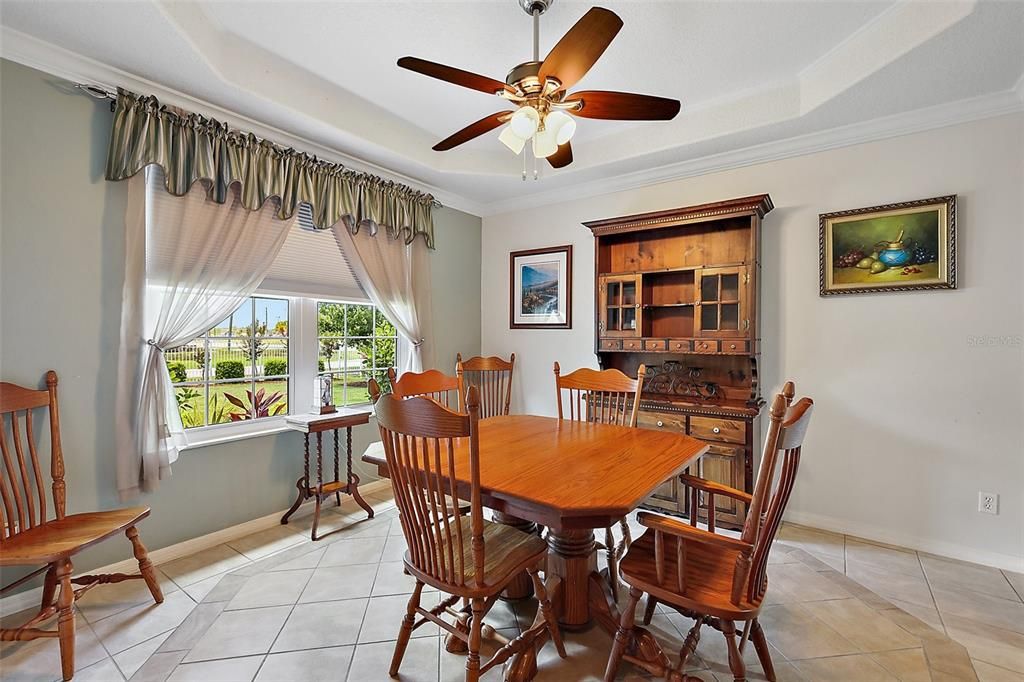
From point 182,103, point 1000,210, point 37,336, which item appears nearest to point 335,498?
point 37,336

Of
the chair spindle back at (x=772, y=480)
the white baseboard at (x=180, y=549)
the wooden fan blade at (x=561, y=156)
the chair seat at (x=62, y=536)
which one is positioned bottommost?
the white baseboard at (x=180, y=549)

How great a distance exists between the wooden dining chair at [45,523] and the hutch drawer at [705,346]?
3136 millimetres

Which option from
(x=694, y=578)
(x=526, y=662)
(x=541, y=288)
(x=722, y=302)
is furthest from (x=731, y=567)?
(x=541, y=288)

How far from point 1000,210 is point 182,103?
4.38 m

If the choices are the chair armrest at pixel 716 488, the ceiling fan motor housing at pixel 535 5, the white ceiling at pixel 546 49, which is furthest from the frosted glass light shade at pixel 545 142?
the chair armrest at pixel 716 488

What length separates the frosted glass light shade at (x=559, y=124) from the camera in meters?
1.84

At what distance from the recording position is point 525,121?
1801 millimetres

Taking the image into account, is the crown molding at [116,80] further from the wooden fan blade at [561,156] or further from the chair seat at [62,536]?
the chair seat at [62,536]

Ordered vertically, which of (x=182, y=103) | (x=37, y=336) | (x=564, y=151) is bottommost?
(x=37, y=336)

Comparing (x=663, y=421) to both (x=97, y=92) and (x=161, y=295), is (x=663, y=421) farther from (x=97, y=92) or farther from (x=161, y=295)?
(x=97, y=92)

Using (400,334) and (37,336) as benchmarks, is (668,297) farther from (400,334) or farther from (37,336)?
(37,336)

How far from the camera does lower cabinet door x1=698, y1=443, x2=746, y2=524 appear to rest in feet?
9.43

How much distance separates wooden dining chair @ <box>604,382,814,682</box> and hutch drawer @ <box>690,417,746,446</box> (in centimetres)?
136

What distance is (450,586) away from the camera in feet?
4.76
